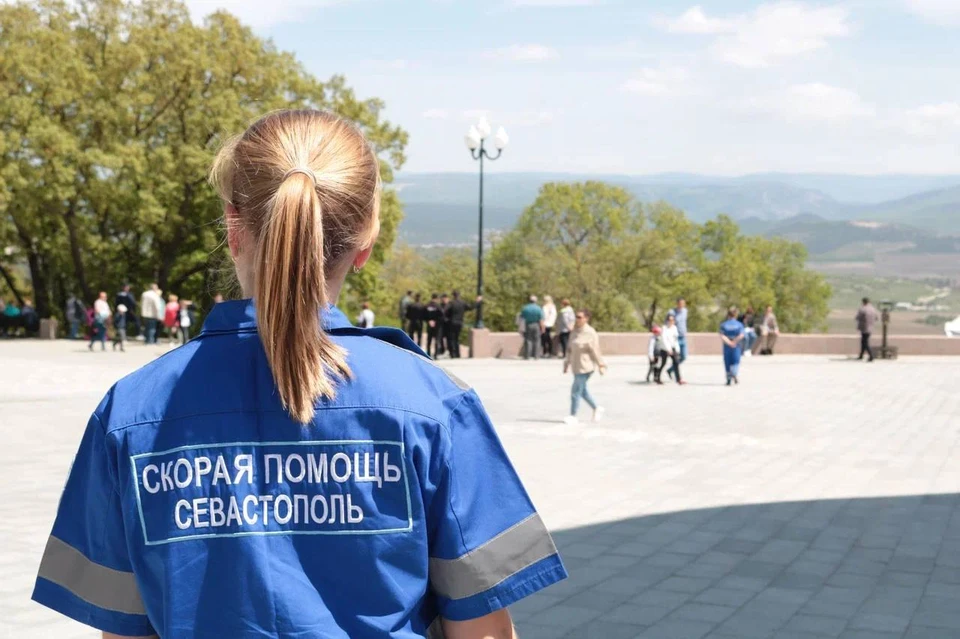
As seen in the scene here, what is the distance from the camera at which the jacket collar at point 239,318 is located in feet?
5.37

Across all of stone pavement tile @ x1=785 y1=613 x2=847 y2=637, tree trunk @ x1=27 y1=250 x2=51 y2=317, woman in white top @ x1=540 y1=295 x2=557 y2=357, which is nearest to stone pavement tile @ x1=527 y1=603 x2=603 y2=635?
stone pavement tile @ x1=785 y1=613 x2=847 y2=637

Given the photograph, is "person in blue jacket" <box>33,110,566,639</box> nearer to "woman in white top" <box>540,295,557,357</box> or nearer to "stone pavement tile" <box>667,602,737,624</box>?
"stone pavement tile" <box>667,602,737,624</box>

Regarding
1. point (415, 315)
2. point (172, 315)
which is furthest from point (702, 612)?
point (172, 315)

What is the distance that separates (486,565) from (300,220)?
1.77ft

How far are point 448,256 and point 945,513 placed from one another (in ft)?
243

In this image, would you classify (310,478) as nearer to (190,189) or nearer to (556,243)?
(190,189)

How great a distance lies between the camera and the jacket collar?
5.37 feet

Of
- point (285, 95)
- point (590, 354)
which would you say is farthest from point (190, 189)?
point (590, 354)

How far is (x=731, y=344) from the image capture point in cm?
2014

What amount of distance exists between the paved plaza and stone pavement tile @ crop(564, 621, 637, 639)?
2 centimetres

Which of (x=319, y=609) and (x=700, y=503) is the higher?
(x=319, y=609)

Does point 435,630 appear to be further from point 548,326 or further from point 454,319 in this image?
point 548,326

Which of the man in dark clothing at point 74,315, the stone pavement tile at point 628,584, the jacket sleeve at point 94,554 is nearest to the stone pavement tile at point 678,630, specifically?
the stone pavement tile at point 628,584

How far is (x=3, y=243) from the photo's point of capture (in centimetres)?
3694
